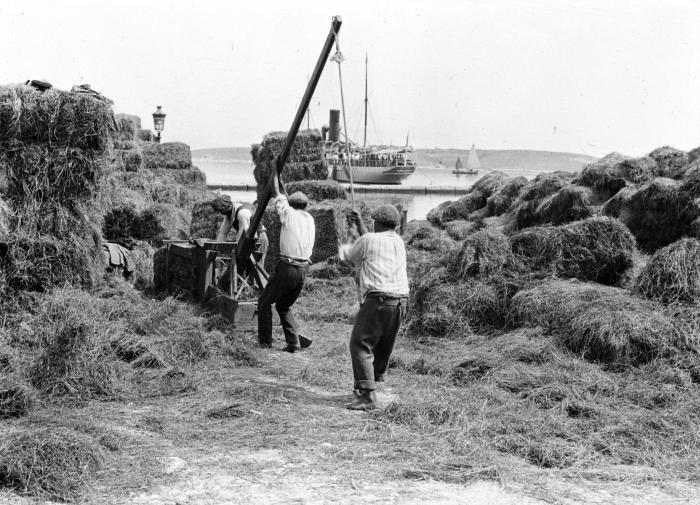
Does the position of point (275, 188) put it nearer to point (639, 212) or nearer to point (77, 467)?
point (77, 467)

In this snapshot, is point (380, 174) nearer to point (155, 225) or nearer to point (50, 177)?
point (155, 225)

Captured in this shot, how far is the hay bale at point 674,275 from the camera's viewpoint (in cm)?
835

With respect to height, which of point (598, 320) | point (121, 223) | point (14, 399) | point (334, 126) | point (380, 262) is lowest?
point (14, 399)

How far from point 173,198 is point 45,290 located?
28.5 ft

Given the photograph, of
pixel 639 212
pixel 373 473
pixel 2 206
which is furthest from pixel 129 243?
pixel 373 473

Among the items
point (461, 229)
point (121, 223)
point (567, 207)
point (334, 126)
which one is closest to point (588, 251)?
point (567, 207)

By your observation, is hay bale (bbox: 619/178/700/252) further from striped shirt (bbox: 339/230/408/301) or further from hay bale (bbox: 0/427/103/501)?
hay bale (bbox: 0/427/103/501)

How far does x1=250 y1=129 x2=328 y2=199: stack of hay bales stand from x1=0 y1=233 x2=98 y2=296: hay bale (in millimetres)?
19386

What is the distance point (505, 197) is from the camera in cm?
1741

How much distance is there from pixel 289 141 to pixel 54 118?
2.84 metres

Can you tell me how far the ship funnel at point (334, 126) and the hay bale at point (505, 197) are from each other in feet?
114

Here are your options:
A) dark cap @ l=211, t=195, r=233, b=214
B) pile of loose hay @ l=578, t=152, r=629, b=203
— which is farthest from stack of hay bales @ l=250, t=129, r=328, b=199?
dark cap @ l=211, t=195, r=233, b=214

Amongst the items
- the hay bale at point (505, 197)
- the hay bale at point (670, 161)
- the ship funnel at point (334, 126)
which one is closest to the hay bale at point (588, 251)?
the hay bale at point (670, 161)

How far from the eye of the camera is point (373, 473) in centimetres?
486
